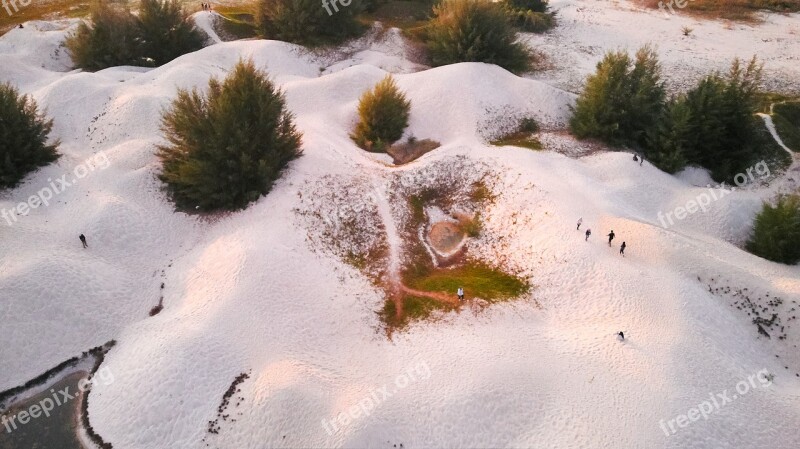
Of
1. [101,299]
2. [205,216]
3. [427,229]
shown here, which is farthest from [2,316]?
[427,229]

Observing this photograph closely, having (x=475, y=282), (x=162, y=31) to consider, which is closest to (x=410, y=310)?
(x=475, y=282)

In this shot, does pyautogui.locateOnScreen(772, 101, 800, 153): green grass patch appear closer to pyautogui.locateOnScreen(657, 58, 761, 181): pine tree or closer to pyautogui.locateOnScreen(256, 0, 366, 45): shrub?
pyautogui.locateOnScreen(657, 58, 761, 181): pine tree

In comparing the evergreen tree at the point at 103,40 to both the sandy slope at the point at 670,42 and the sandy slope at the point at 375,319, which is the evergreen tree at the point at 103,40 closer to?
the sandy slope at the point at 375,319

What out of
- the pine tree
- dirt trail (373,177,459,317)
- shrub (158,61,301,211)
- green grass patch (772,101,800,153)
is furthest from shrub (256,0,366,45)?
green grass patch (772,101,800,153)

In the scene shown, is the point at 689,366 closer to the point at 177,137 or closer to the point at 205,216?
the point at 205,216

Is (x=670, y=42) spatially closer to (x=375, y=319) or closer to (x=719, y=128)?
(x=719, y=128)
